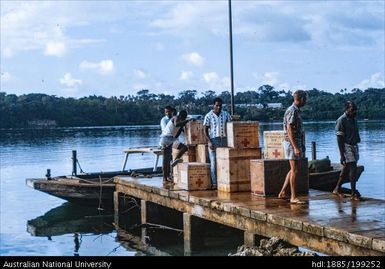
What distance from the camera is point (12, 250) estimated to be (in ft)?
51.3

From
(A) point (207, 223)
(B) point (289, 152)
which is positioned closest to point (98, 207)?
(A) point (207, 223)

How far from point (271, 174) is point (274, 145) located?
1.16 m

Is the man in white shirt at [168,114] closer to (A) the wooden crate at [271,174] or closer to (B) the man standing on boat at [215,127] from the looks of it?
(B) the man standing on boat at [215,127]

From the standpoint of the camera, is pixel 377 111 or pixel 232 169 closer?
pixel 232 169

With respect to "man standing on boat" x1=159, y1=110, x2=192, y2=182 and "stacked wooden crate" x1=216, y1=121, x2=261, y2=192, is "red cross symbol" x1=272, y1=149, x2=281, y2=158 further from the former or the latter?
"man standing on boat" x1=159, y1=110, x2=192, y2=182

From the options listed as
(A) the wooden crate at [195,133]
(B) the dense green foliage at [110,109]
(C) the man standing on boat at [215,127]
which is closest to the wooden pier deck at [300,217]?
(C) the man standing on boat at [215,127]

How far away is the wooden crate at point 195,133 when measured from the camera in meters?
14.9

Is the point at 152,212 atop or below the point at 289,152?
below

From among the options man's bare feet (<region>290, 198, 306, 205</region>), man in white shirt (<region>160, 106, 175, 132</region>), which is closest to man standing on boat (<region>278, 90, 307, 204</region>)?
man's bare feet (<region>290, 198, 306, 205</region>)

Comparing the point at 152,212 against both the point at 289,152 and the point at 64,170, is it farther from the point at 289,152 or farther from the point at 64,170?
the point at 64,170

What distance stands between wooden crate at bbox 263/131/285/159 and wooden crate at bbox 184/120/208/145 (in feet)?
6.76

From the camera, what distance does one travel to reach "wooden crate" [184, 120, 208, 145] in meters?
14.9

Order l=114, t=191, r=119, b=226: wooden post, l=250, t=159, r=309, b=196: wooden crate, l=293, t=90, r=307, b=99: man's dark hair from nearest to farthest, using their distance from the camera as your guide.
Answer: l=293, t=90, r=307, b=99: man's dark hair < l=250, t=159, r=309, b=196: wooden crate < l=114, t=191, r=119, b=226: wooden post
